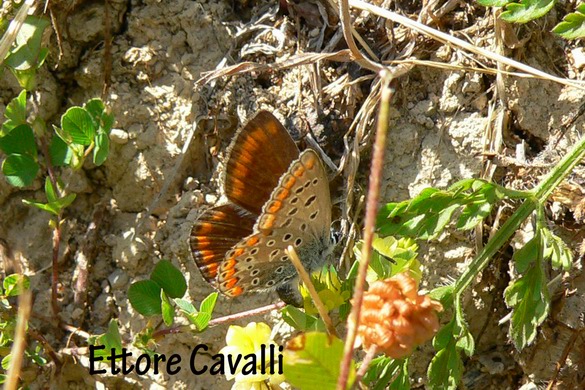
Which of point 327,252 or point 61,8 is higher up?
point 61,8

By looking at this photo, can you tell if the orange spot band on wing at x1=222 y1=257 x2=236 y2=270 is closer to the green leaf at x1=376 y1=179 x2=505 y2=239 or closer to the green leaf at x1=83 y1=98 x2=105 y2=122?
the green leaf at x1=376 y1=179 x2=505 y2=239

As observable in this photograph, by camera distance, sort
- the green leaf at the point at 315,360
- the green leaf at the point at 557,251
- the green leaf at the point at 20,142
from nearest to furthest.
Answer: the green leaf at the point at 315,360 → the green leaf at the point at 557,251 → the green leaf at the point at 20,142

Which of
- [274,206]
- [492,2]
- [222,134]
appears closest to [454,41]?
[492,2]

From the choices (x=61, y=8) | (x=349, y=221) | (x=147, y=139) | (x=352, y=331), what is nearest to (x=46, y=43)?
(x=61, y=8)

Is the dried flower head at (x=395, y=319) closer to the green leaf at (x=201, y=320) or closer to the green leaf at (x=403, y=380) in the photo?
the green leaf at (x=403, y=380)

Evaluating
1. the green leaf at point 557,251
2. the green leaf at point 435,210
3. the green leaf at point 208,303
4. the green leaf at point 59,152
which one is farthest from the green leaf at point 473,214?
the green leaf at point 59,152

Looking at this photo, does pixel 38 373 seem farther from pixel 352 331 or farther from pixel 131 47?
pixel 352 331

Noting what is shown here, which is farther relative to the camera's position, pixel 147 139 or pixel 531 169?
pixel 147 139

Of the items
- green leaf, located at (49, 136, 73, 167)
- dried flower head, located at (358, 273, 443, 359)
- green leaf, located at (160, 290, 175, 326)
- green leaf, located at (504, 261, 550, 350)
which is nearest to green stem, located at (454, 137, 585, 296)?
green leaf, located at (504, 261, 550, 350)
